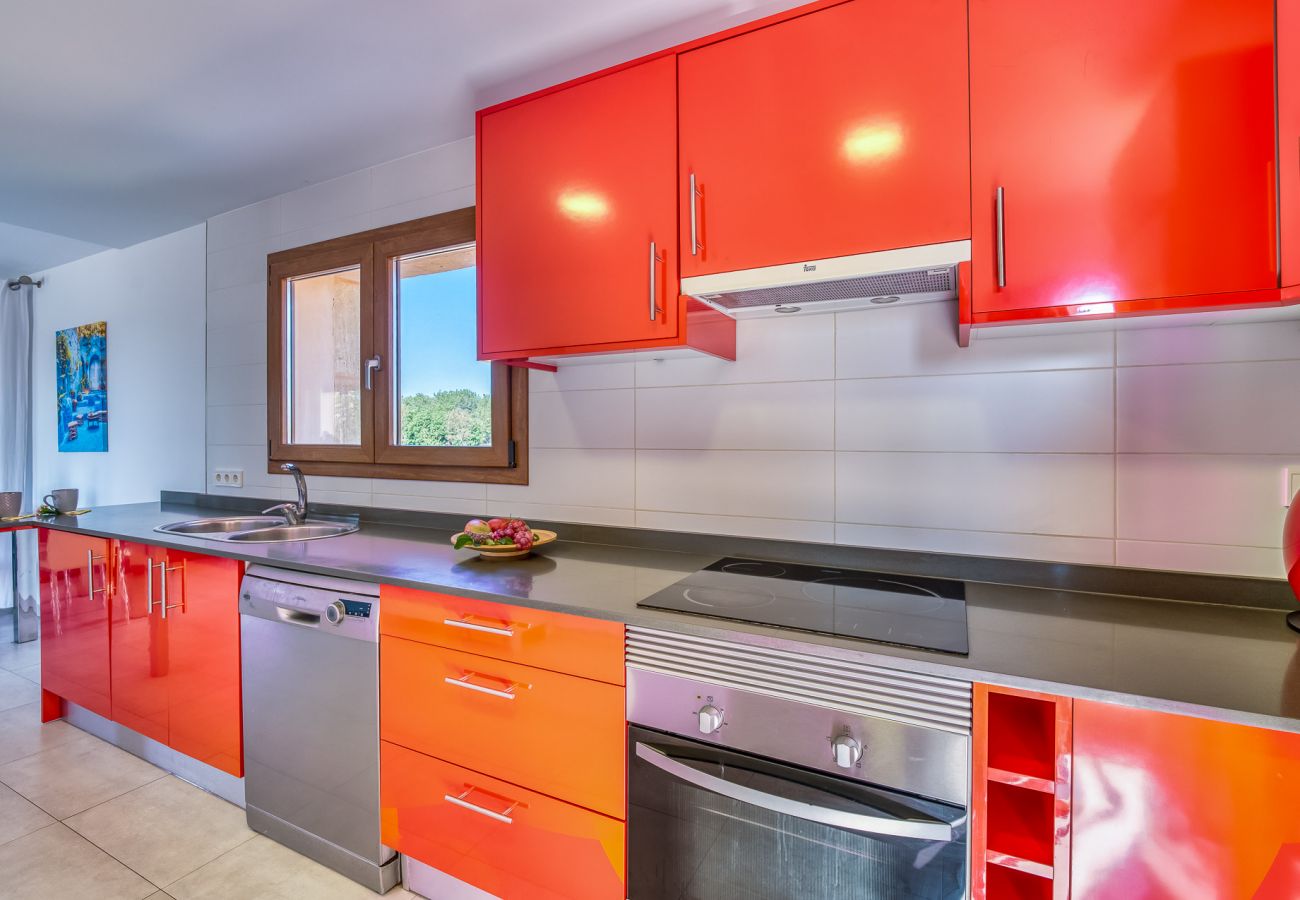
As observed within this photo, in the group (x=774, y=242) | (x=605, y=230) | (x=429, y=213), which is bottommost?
(x=774, y=242)

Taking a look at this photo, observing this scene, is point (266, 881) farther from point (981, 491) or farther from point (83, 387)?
point (83, 387)

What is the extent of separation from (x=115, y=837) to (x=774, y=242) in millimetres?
2665

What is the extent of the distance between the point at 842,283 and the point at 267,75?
1.88 m

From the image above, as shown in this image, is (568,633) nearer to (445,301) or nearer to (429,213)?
(445,301)

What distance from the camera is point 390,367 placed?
2.55 m

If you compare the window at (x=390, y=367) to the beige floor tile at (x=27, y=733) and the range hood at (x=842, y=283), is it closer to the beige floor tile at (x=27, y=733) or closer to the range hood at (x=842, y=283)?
the range hood at (x=842, y=283)

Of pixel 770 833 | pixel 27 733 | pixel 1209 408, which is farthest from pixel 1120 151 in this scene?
pixel 27 733

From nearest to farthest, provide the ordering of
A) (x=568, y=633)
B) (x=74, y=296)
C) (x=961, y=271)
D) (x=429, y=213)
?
(x=961, y=271) < (x=568, y=633) < (x=429, y=213) < (x=74, y=296)

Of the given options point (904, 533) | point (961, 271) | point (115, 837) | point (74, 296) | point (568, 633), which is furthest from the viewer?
point (74, 296)

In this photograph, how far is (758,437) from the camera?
→ 1.79 meters

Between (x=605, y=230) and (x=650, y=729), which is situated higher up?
(x=605, y=230)

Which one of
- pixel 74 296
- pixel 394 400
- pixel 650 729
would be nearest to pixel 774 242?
pixel 650 729

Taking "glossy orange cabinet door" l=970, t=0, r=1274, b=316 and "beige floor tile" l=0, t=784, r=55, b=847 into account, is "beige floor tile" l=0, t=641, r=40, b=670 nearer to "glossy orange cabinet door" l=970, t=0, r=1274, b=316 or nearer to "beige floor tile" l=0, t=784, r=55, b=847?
"beige floor tile" l=0, t=784, r=55, b=847

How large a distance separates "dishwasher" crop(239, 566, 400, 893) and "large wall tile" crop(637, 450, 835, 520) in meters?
0.88
